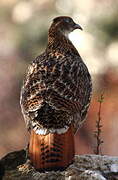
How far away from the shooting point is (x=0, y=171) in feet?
32.1

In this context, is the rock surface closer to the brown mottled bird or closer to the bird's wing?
the brown mottled bird

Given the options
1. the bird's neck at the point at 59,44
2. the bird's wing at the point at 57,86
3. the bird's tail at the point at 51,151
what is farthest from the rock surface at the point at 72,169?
the bird's neck at the point at 59,44

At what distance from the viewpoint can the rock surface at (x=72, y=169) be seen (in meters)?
9.30

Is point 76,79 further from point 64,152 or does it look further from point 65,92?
point 64,152

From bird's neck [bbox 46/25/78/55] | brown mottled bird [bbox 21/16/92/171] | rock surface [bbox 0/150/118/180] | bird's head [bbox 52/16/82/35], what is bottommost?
rock surface [bbox 0/150/118/180]

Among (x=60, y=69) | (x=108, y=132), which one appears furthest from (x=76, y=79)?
(x=108, y=132)

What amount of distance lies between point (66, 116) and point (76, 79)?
113 cm

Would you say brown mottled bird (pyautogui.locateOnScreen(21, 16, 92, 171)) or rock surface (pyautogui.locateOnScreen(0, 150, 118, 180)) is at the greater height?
brown mottled bird (pyautogui.locateOnScreen(21, 16, 92, 171))

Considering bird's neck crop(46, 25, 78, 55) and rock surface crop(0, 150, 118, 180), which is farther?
bird's neck crop(46, 25, 78, 55)

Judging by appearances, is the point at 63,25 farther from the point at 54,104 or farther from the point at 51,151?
the point at 51,151

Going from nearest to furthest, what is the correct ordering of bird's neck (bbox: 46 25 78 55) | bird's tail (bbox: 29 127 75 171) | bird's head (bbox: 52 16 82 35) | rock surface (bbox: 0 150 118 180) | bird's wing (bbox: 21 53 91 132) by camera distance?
bird's tail (bbox: 29 127 75 171) < rock surface (bbox: 0 150 118 180) < bird's wing (bbox: 21 53 91 132) < bird's neck (bbox: 46 25 78 55) < bird's head (bbox: 52 16 82 35)

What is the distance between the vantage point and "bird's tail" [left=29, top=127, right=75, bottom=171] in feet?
29.5

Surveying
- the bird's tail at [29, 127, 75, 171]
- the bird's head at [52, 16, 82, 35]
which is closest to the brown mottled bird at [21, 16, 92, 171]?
the bird's tail at [29, 127, 75, 171]

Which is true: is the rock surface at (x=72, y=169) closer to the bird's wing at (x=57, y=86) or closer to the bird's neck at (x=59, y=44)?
the bird's wing at (x=57, y=86)
